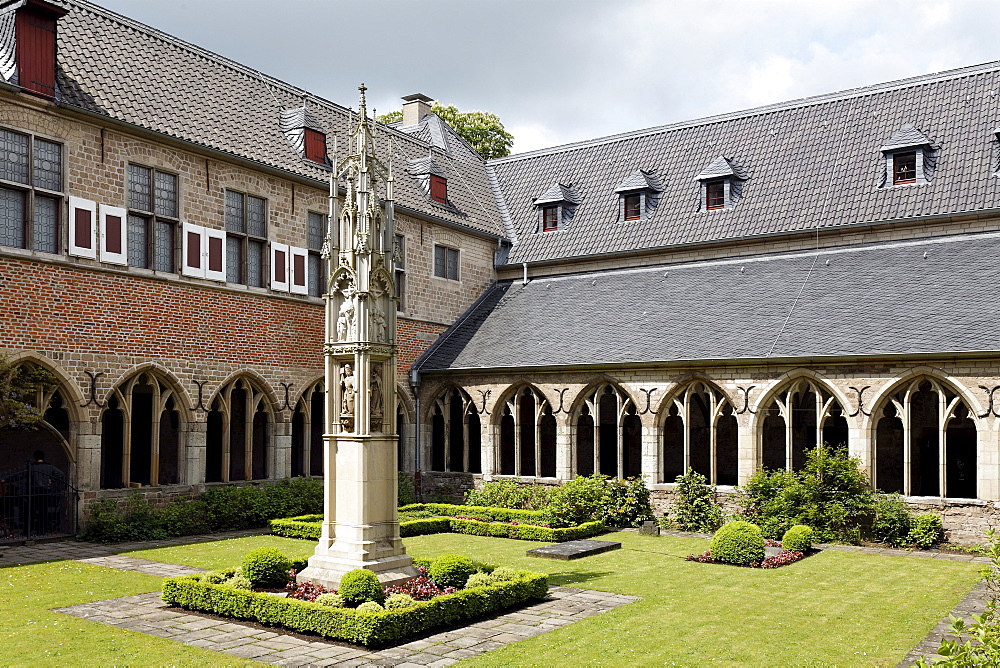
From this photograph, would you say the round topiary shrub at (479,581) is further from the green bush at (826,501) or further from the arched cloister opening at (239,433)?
the arched cloister opening at (239,433)

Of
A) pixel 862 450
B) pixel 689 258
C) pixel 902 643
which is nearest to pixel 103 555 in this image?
pixel 902 643

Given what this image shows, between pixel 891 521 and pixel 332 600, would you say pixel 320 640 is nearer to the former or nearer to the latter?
pixel 332 600

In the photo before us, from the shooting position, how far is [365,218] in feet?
41.4

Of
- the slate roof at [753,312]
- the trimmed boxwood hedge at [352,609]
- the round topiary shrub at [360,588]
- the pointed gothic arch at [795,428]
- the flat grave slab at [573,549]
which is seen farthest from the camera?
the pointed gothic arch at [795,428]

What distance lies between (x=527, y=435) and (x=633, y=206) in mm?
7681

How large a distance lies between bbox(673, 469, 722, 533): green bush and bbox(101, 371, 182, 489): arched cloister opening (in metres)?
11.0

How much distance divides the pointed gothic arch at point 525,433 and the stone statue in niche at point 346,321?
429 inches

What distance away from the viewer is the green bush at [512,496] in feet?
72.5

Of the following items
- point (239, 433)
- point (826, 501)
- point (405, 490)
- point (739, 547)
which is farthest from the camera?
point (239, 433)

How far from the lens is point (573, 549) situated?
16.9m

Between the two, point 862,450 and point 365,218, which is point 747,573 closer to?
point 862,450

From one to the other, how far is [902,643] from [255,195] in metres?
16.5

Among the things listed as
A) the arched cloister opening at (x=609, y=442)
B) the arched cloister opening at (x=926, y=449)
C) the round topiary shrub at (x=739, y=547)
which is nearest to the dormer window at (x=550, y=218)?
the arched cloister opening at (x=609, y=442)

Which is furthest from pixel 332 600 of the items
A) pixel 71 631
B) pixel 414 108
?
pixel 414 108
